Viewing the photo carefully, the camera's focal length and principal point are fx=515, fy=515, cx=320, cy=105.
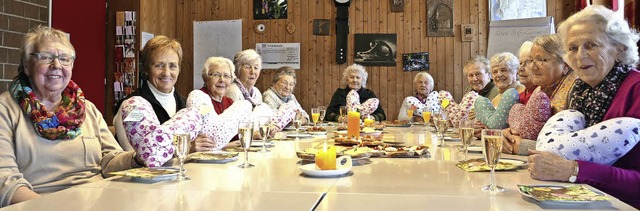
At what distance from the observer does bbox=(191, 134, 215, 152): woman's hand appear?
7.50 ft

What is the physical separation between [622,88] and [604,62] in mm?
114

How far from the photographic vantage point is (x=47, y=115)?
1.99 metres

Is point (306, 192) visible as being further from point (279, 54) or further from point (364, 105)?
point (279, 54)

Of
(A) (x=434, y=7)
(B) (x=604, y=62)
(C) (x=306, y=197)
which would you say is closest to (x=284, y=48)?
(A) (x=434, y=7)

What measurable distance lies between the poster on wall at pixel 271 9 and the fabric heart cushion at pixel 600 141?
5023 millimetres

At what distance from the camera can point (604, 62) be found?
1.85 m

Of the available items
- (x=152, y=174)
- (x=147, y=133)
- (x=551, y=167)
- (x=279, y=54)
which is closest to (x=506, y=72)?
(x=551, y=167)

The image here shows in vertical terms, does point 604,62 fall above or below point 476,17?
below

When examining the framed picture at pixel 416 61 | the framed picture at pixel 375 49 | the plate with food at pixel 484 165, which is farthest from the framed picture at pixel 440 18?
the plate with food at pixel 484 165

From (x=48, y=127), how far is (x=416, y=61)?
15.6 ft

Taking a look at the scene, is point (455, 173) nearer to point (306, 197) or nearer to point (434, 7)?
point (306, 197)

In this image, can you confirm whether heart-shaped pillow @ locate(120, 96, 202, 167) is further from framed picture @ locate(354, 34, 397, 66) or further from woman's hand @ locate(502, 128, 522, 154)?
framed picture @ locate(354, 34, 397, 66)

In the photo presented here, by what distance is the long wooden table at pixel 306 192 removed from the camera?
118cm

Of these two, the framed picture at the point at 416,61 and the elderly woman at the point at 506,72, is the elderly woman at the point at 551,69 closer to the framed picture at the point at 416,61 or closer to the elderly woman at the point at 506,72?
the elderly woman at the point at 506,72
